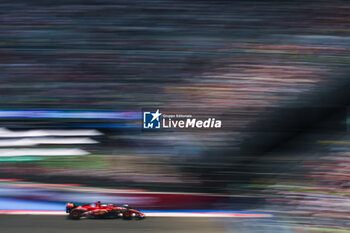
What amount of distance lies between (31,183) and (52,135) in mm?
338

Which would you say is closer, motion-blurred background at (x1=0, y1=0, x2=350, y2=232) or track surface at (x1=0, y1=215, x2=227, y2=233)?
track surface at (x1=0, y1=215, x2=227, y2=233)

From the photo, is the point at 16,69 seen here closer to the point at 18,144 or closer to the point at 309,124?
the point at 18,144

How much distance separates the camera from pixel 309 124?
75.8 inches
